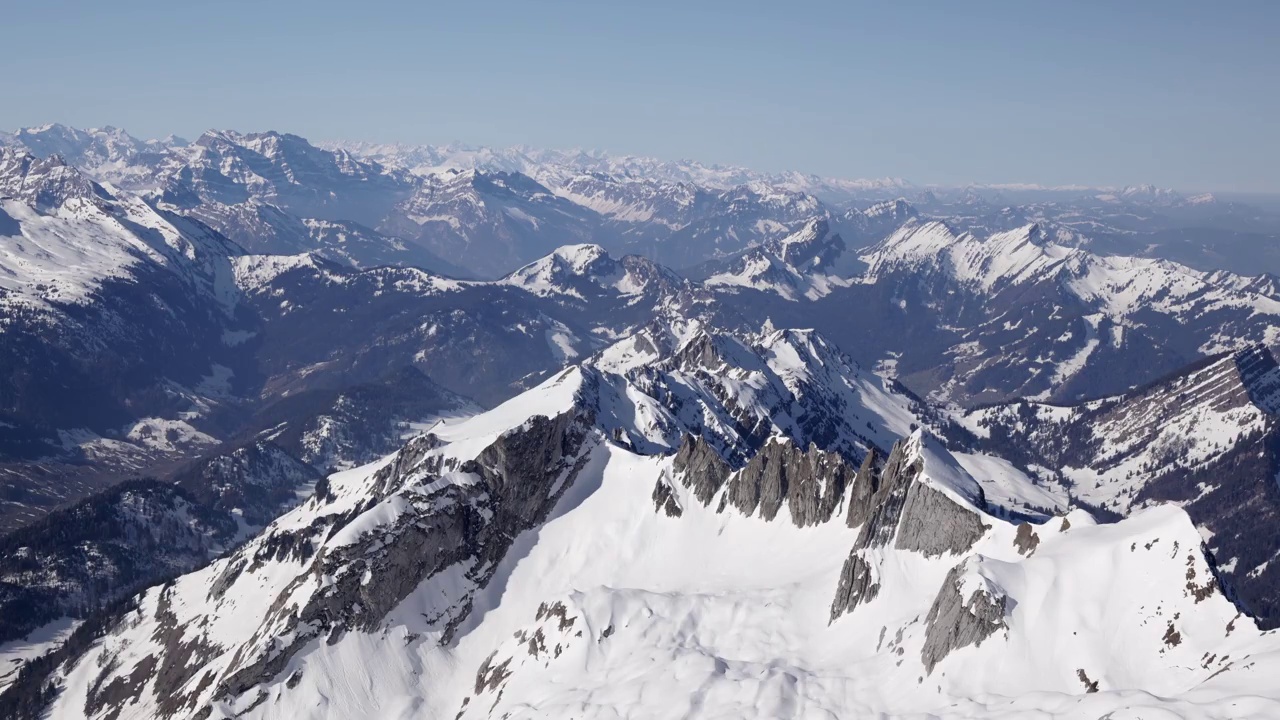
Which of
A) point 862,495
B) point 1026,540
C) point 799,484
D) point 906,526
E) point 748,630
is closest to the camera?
point 1026,540

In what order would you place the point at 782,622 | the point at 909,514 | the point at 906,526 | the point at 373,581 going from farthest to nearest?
the point at 373,581
the point at 782,622
the point at 909,514
the point at 906,526

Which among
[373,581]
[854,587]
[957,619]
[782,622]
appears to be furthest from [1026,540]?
[373,581]

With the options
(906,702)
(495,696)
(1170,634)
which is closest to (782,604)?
(906,702)

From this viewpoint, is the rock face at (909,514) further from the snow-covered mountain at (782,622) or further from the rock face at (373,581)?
the rock face at (373,581)

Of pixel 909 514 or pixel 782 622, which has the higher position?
pixel 909 514

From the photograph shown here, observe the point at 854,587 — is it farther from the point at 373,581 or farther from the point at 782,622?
the point at 373,581

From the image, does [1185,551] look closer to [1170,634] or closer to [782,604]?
[1170,634]

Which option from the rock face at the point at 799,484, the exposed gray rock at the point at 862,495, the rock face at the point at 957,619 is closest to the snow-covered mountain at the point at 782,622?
the rock face at the point at 957,619
